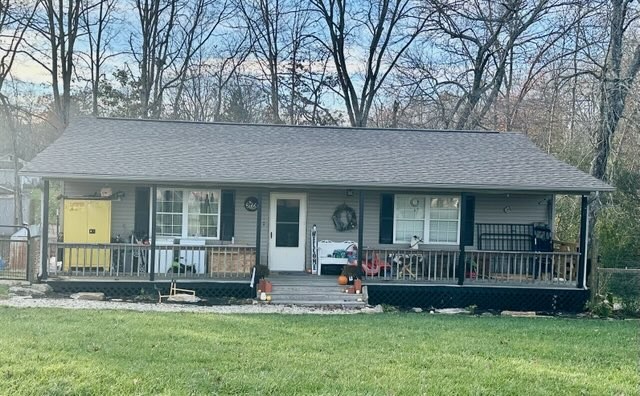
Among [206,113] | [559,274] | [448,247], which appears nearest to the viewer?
[559,274]

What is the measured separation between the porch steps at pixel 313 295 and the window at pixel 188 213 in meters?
2.51

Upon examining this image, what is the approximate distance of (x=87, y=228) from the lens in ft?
44.6

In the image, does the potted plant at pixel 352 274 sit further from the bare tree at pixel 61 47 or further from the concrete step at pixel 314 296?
the bare tree at pixel 61 47

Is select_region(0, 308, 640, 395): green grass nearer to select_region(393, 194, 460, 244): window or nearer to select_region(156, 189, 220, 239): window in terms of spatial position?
select_region(156, 189, 220, 239): window

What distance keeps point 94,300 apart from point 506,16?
20.0 m

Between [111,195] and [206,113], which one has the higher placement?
[206,113]

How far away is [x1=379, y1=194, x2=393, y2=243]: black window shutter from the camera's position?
1504 cm

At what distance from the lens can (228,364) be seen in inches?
258

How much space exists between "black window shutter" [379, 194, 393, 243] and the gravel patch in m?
3.21

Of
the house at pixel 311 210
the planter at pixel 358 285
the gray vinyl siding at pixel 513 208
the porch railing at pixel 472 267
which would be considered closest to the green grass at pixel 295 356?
the planter at pixel 358 285

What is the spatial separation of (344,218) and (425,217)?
2039 mm

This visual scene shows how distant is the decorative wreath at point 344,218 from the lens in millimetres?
15008

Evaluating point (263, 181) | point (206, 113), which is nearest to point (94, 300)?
point (263, 181)

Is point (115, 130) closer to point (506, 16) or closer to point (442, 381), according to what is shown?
point (442, 381)
